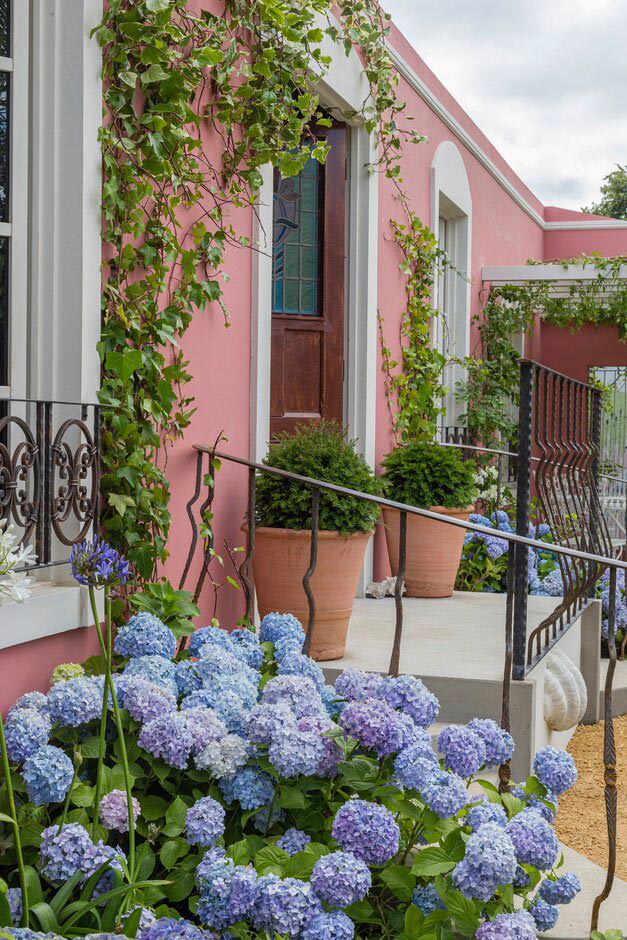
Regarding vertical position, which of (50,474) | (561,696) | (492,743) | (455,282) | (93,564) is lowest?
(561,696)

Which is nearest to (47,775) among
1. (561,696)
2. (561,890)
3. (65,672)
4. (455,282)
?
(65,672)

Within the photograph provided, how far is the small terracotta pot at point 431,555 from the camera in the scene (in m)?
5.07

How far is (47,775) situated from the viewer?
1960mm

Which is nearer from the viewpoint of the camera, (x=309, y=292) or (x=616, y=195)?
(x=309, y=292)

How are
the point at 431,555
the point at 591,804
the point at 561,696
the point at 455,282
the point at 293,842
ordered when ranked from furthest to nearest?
the point at 455,282, the point at 431,555, the point at 561,696, the point at 591,804, the point at 293,842

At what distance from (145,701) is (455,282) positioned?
6.35 m

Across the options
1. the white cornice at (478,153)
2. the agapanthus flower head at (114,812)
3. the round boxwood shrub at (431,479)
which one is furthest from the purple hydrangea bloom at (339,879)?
the white cornice at (478,153)

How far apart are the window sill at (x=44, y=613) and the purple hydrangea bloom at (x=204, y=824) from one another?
0.79 m

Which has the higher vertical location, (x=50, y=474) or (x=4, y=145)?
(x=4, y=145)

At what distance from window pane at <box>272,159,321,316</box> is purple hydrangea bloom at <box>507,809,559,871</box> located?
11.4 ft

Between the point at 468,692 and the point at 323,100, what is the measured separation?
2.99m

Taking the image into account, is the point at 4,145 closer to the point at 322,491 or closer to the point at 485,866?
the point at 322,491

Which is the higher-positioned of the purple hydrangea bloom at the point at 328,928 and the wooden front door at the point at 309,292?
the wooden front door at the point at 309,292

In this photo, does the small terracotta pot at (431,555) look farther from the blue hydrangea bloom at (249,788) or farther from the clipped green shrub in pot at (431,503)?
the blue hydrangea bloom at (249,788)
